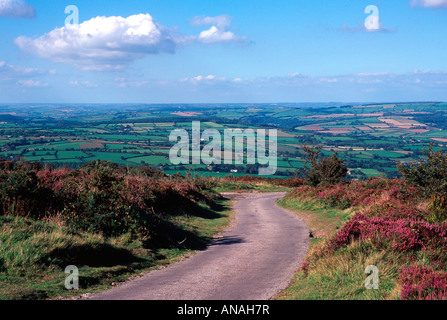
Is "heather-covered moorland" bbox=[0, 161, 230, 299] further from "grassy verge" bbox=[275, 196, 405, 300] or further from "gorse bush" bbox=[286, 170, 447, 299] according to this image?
"gorse bush" bbox=[286, 170, 447, 299]

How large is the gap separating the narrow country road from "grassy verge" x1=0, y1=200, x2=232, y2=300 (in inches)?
26.1

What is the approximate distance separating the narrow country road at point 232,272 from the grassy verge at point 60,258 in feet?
2.18

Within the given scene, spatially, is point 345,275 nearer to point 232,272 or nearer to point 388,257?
point 388,257

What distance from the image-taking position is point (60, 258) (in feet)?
31.4

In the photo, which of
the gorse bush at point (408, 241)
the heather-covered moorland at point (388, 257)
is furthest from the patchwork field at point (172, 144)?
the heather-covered moorland at point (388, 257)

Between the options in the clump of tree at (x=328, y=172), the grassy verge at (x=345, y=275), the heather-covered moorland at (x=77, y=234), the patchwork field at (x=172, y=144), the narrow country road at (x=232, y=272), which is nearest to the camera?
the grassy verge at (x=345, y=275)

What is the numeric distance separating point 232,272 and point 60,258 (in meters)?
4.21

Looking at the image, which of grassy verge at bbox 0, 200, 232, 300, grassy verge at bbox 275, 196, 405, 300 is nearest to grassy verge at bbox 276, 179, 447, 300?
grassy verge at bbox 275, 196, 405, 300

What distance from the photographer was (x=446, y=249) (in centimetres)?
923

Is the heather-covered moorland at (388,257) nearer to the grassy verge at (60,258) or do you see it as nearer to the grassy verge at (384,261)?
the grassy verge at (384,261)

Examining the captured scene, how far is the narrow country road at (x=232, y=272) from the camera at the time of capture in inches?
308

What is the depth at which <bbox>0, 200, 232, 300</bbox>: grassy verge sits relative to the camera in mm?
7980

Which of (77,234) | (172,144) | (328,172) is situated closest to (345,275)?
(77,234)
